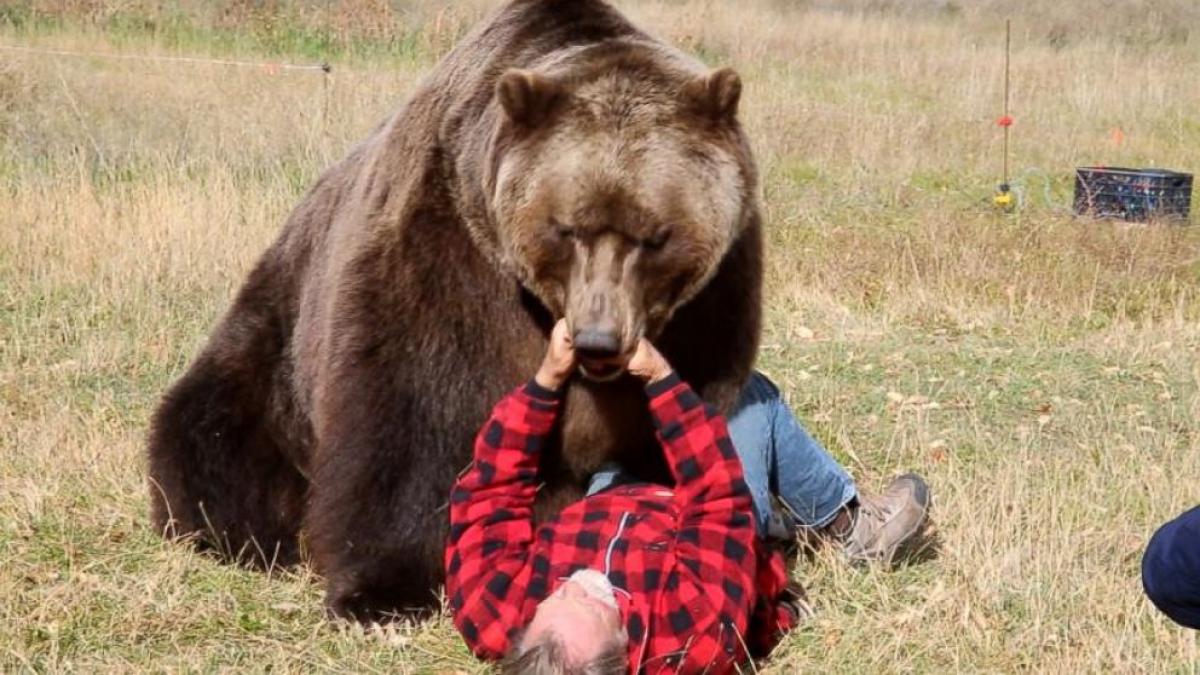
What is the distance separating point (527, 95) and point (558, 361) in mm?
669

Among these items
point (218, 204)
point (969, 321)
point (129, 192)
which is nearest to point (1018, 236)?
point (969, 321)

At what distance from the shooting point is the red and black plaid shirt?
12.4 ft

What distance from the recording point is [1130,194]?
38.0ft

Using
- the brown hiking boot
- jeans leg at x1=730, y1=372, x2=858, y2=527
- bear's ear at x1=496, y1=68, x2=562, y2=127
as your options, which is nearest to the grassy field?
the brown hiking boot

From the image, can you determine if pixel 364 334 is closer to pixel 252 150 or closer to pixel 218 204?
pixel 218 204

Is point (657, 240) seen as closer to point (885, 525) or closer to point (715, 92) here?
point (715, 92)

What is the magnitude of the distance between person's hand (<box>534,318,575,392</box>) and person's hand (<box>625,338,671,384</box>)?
158mm

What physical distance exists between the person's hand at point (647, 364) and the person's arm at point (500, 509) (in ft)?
0.56

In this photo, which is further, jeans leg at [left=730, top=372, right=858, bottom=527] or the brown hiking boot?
the brown hiking boot

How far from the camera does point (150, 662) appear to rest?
4031 mm

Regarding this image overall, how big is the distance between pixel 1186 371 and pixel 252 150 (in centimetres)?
668

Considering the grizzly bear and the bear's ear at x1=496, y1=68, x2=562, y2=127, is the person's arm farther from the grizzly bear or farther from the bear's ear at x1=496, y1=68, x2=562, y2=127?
the bear's ear at x1=496, y1=68, x2=562, y2=127

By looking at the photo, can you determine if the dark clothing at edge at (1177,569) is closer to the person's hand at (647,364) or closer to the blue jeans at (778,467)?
the person's hand at (647,364)

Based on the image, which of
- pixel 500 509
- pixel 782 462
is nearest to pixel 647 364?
pixel 500 509
